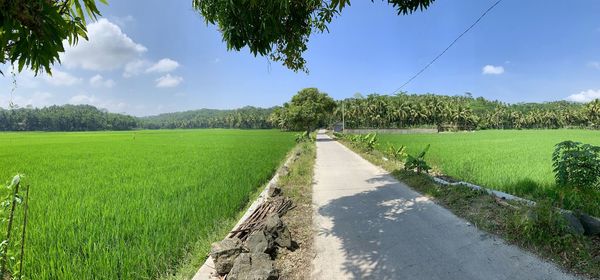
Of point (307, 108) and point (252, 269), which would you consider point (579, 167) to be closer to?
point (252, 269)

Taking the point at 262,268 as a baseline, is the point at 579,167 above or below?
above

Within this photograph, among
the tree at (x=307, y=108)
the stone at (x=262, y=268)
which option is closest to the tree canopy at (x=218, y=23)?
the stone at (x=262, y=268)

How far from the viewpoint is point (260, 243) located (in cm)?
424

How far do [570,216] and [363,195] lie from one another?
4.10 m

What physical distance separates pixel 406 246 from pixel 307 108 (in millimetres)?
35219

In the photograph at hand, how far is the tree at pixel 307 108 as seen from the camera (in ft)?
127

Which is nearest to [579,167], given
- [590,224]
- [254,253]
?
[590,224]

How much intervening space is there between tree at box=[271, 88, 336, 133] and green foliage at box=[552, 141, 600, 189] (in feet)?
106

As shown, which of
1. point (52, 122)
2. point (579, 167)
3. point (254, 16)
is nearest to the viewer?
point (254, 16)

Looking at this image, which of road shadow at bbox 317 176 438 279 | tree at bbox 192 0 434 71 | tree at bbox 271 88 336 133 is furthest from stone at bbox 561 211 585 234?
tree at bbox 271 88 336 133

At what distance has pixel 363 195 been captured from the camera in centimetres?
786

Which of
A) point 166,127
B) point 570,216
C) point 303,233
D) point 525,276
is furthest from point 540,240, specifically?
point 166,127

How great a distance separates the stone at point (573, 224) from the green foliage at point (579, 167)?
116 cm

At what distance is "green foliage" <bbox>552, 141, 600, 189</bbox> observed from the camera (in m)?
5.16
